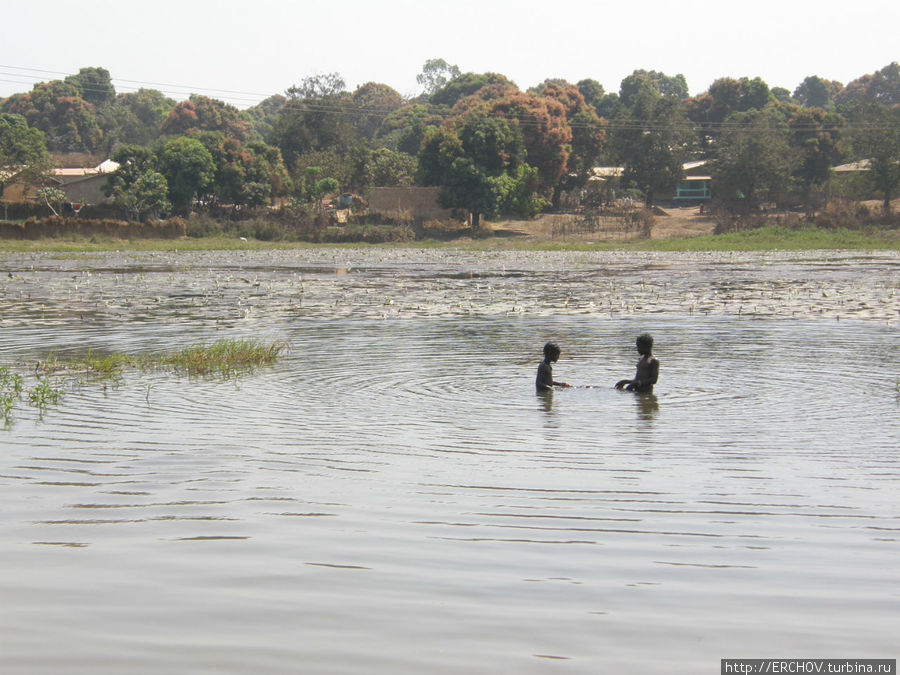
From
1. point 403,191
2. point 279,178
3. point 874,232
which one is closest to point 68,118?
point 279,178

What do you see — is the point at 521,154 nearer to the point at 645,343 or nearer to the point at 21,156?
the point at 21,156

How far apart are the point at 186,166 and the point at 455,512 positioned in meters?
53.2

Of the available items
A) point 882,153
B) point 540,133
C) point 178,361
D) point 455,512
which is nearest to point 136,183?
point 540,133

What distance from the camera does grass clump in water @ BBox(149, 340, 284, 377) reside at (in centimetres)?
1304

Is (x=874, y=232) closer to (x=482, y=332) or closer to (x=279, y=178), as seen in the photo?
(x=279, y=178)

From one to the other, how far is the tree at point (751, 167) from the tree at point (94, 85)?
8308 centimetres

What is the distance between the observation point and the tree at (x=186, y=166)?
55.3 m

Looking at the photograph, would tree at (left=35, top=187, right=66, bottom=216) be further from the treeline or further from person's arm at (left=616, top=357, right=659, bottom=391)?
person's arm at (left=616, top=357, right=659, bottom=391)

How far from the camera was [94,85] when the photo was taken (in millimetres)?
116375

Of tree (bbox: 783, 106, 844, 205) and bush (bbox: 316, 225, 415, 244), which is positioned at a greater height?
tree (bbox: 783, 106, 844, 205)

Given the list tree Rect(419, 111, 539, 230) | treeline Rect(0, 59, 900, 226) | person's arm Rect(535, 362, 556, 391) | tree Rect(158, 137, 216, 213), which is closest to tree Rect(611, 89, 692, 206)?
treeline Rect(0, 59, 900, 226)

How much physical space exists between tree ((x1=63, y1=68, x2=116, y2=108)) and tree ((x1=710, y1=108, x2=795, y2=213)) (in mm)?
83082

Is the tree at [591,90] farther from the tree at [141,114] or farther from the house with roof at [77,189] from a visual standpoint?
the house with roof at [77,189]

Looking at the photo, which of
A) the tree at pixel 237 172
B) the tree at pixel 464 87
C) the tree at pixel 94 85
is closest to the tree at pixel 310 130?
the tree at pixel 237 172
